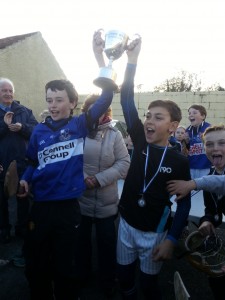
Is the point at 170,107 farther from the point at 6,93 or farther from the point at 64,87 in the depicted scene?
the point at 6,93

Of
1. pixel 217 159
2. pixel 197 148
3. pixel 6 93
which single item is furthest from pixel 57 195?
pixel 197 148

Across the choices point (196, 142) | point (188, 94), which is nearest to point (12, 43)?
point (188, 94)

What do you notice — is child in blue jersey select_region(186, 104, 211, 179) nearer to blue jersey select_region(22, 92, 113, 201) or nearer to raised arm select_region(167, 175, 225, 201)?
raised arm select_region(167, 175, 225, 201)

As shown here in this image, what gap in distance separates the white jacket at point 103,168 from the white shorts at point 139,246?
0.47 meters

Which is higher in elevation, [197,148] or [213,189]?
[213,189]

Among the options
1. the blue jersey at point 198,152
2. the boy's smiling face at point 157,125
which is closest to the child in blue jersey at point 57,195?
the boy's smiling face at point 157,125

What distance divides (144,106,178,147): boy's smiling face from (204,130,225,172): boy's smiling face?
43cm

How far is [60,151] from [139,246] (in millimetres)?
864

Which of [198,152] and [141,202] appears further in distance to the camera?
[198,152]

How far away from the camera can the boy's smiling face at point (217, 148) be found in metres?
2.17

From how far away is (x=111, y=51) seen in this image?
1.80 m

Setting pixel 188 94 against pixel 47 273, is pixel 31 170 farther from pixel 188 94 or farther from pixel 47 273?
pixel 188 94

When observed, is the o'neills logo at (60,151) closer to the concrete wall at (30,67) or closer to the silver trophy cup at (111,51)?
the silver trophy cup at (111,51)

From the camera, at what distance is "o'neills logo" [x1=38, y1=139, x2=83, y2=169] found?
6.51ft
